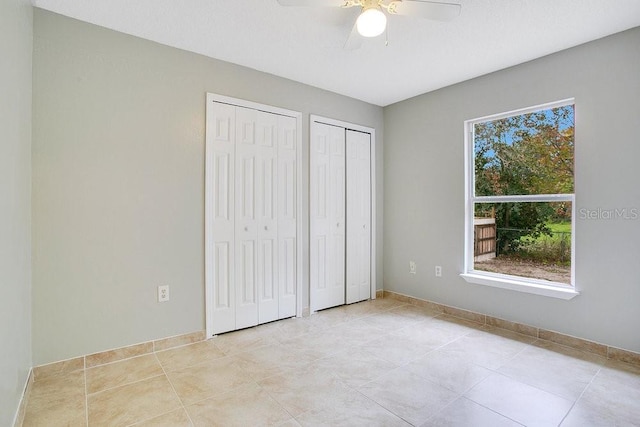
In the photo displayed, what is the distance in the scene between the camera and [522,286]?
2945mm

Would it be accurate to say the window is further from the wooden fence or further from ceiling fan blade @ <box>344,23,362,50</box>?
ceiling fan blade @ <box>344,23,362,50</box>

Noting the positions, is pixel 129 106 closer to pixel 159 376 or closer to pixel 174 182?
pixel 174 182

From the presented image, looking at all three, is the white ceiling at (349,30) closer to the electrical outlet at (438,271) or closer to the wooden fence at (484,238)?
the wooden fence at (484,238)

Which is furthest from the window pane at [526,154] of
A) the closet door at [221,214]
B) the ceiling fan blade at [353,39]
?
the closet door at [221,214]

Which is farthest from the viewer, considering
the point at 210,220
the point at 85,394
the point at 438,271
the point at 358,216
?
the point at 358,216

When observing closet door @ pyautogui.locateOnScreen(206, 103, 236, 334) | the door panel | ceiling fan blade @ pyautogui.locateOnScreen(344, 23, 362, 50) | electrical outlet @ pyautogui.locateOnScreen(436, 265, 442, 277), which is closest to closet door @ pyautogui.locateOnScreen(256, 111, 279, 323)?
the door panel

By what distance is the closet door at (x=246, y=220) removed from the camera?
297 cm

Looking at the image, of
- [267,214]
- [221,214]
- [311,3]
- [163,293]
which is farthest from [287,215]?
[311,3]

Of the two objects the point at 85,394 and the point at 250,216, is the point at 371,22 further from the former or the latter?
the point at 85,394

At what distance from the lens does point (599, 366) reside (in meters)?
2.32

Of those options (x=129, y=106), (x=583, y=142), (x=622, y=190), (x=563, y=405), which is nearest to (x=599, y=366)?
(x=563, y=405)

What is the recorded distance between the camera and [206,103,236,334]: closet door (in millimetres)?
2812

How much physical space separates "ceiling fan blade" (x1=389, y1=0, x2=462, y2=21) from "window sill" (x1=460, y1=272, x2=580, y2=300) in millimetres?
2338

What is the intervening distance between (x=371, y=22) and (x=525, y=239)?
244cm
